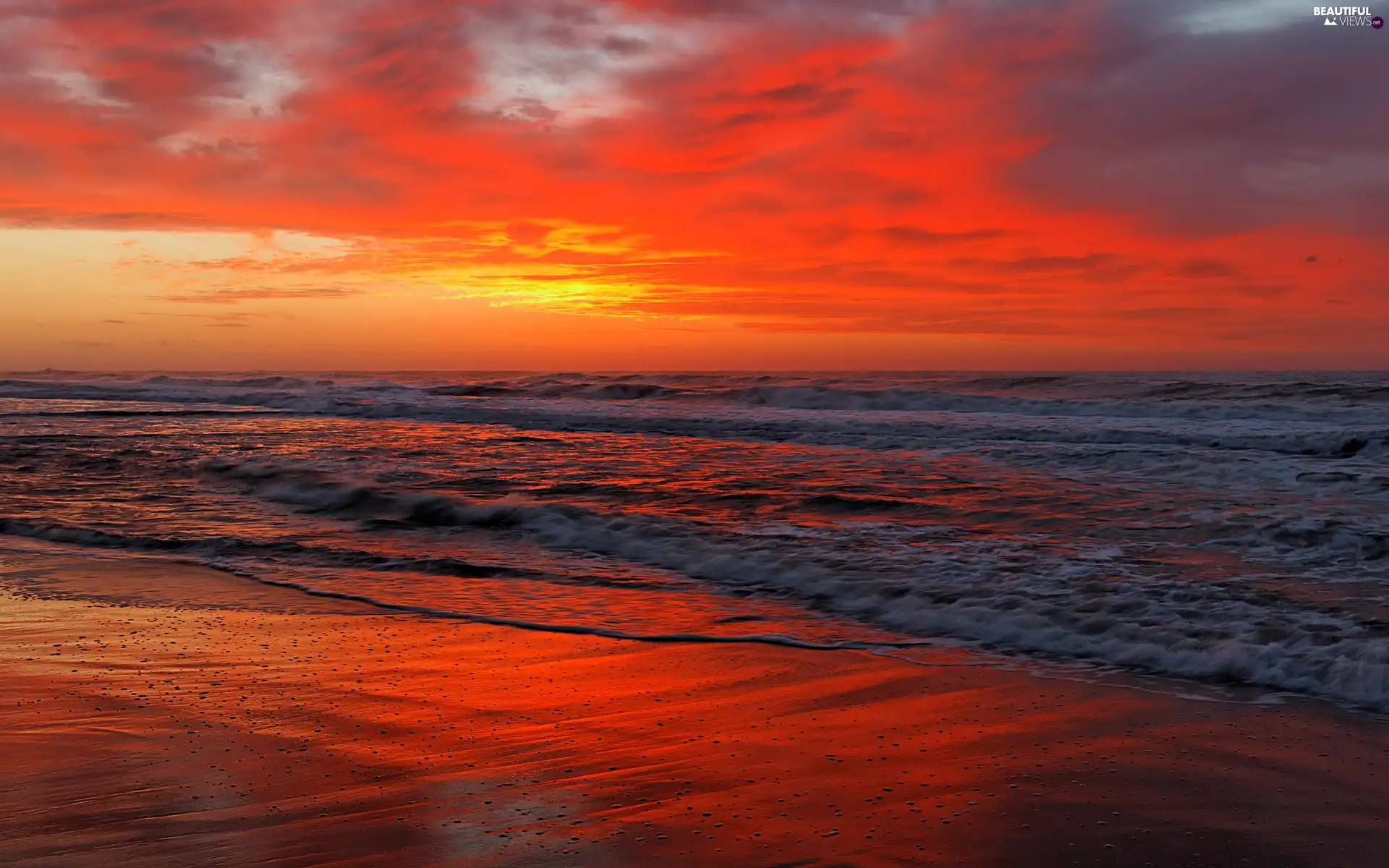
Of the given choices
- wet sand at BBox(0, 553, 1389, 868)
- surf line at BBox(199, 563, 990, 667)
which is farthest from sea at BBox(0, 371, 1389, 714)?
wet sand at BBox(0, 553, 1389, 868)

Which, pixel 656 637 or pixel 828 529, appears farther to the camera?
pixel 828 529

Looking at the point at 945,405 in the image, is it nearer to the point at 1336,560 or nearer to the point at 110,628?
the point at 1336,560

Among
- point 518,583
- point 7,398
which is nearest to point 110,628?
point 518,583

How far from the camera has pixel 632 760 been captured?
3.96m

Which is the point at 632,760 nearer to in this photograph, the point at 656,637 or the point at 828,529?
the point at 656,637

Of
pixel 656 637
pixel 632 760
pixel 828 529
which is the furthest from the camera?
pixel 828 529

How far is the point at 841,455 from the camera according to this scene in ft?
52.4

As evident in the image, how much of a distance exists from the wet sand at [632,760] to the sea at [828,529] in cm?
63

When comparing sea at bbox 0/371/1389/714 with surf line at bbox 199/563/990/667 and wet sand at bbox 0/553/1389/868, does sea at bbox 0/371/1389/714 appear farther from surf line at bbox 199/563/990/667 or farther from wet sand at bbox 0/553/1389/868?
wet sand at bbox 0/553/1389/868

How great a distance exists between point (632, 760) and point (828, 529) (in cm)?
542

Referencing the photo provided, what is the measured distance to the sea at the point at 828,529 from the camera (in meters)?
5.95

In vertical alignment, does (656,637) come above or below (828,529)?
below

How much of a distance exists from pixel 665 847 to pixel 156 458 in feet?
49.6

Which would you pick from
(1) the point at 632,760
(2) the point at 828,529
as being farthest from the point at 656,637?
(2) the point at 828,529
